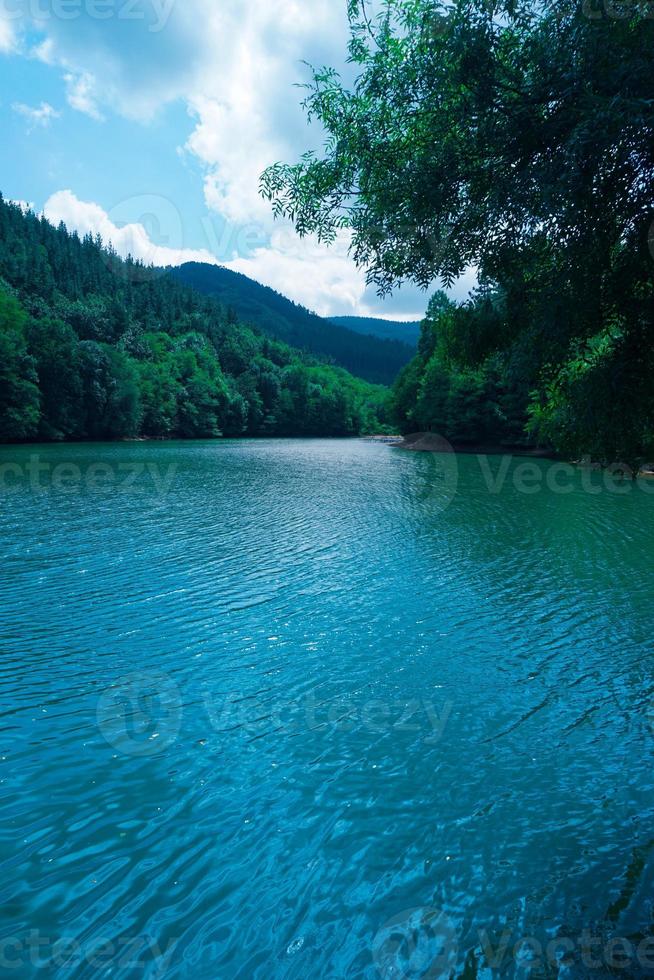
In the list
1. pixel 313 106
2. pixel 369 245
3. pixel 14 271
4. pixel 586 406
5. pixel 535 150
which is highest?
pixel 14 271

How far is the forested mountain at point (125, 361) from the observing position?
85375 millimetres

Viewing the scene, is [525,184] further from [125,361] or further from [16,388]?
[125,361]

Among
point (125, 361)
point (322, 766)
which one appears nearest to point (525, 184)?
point (322, 766)

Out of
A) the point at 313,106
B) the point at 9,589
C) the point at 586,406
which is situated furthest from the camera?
the point at 9,589

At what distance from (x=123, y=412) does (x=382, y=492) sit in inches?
2760

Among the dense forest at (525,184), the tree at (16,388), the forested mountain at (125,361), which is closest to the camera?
the dense forest at (525,184)

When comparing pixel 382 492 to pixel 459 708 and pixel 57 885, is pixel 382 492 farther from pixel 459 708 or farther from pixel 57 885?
pixel 57 885

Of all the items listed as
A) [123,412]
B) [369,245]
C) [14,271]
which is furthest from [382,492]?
[14,271]

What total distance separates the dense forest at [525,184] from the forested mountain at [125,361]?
8186 centimetres

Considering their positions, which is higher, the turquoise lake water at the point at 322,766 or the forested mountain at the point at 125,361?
the forested mountain at the point at 125,361

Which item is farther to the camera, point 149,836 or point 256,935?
point 149,836

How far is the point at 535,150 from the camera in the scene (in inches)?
235

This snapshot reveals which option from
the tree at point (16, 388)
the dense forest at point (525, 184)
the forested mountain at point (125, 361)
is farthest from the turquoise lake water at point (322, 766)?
the forested mountain at point (125, 361)

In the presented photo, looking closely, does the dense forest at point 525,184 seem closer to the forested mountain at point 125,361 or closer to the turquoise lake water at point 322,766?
the turquoise lake water at point 322,766
